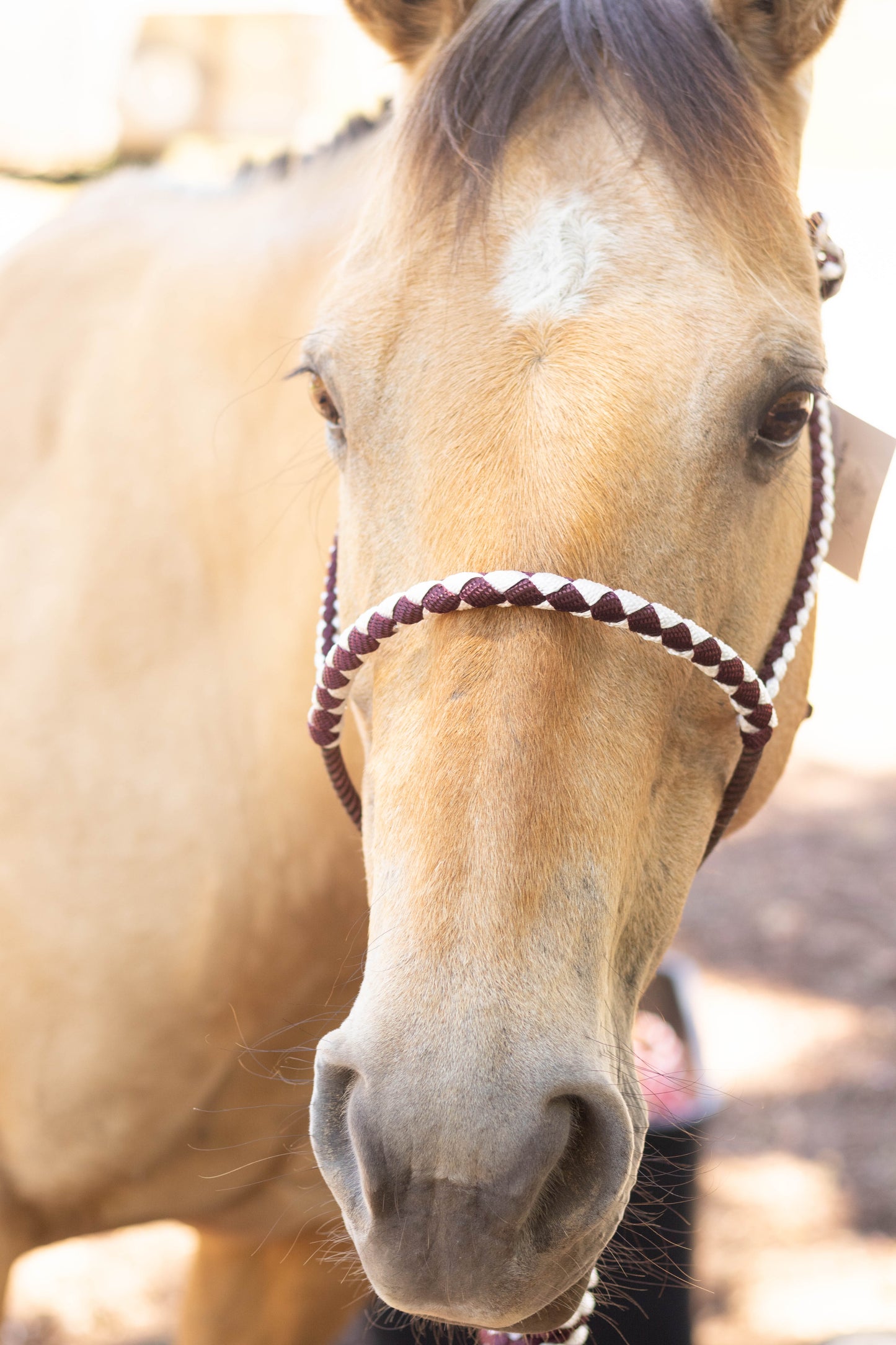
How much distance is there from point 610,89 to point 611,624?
505 mm

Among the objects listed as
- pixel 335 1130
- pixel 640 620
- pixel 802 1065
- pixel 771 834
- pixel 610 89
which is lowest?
pixel 771 834

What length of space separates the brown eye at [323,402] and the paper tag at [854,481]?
Result: 57cm

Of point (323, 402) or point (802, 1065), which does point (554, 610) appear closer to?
point (323, 402)

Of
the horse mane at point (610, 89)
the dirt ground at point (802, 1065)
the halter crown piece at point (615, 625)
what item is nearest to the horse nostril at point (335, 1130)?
the halter crown piece at point (615, 625)

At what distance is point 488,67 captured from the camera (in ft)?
3.65

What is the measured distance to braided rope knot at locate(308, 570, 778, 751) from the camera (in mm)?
910

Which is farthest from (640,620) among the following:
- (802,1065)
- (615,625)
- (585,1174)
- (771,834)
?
(771,834)

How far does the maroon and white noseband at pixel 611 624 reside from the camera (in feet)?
3.00

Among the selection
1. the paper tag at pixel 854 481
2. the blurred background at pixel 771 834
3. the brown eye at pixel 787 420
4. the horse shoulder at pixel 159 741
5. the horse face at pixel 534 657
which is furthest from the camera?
the blurred background at pixel 771 834

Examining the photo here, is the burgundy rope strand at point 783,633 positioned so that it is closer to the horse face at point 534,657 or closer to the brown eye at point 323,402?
the horse face at point 534,657

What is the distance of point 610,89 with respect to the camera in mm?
1083

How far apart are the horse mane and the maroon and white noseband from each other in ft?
1.08

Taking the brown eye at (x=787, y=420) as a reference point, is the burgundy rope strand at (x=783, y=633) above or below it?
below

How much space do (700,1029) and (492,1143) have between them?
2073 millimetres
